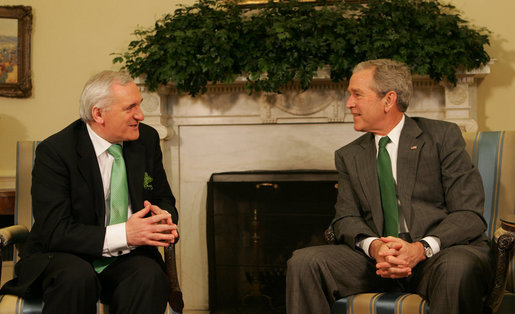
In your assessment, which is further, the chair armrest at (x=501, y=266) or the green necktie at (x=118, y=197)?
the green necktie at (x=118, y=197)

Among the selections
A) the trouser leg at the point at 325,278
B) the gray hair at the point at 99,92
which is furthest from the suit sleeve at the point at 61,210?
→ the trouser leg at the point at 325,278

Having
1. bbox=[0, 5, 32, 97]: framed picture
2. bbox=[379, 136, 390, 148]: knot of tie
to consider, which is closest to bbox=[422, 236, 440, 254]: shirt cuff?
bbox=[379, 136, 390, 148]: knot of tie

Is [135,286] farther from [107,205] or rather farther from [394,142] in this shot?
[394,142]

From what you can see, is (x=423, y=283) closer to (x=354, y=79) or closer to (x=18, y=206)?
(x=354, y=79)

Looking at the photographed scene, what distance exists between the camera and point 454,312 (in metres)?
1.89

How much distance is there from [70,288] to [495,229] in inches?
75.0

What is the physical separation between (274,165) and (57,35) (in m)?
1.94

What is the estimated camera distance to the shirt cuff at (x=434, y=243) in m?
2.12

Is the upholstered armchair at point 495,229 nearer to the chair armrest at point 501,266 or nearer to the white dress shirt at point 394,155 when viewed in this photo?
the chair armrest at point 501,266

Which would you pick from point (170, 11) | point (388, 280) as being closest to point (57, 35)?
point (170, 11)

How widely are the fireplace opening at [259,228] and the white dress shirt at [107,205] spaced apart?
1443 mm

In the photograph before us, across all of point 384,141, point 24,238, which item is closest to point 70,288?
point 24,238

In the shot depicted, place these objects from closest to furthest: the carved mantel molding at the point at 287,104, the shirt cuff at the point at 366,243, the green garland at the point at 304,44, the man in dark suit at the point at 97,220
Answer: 1. the man in dark suit at the point at 97,220
2. the shirt cuff at the point at 366,243
3. the green garland at the point at 304,44
4. the carved mantel molding at the point at 287,104

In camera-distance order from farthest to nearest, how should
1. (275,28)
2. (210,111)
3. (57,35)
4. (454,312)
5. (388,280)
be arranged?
1. (57,35)
2. (210,111)
3. (275,28)
4. (388,280)
5. (454,312)
